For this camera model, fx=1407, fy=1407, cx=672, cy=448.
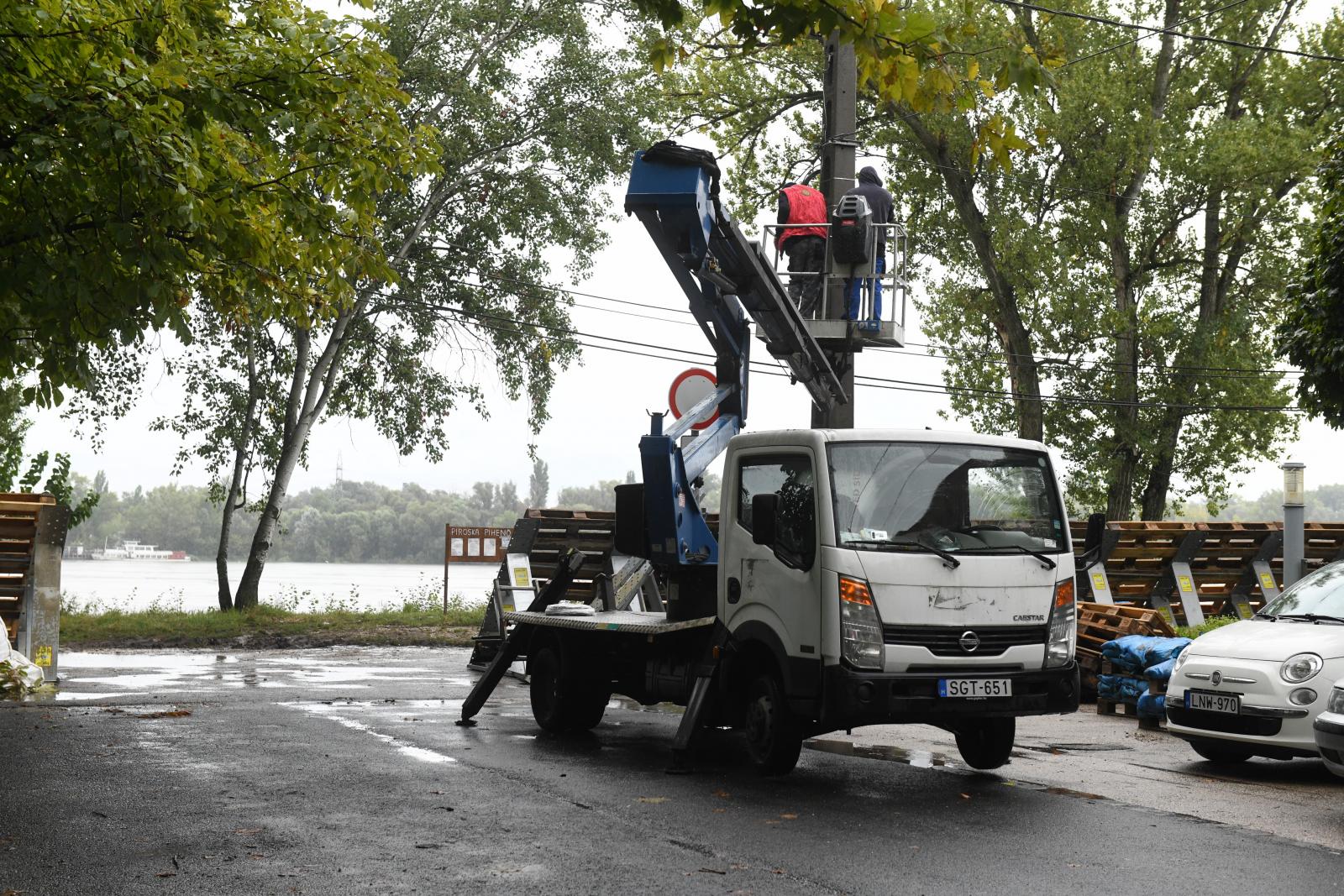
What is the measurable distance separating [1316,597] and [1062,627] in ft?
8.52

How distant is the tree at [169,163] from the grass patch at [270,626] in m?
9.86

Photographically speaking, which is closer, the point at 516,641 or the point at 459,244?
the point at 516,641

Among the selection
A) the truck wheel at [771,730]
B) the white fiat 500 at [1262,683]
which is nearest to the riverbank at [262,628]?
the truck wheel at [771,730]

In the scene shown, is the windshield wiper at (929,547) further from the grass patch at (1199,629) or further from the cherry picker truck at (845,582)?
the grass patch at (1199,629)

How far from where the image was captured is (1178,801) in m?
8.58

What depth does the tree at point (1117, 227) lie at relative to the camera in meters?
33.0

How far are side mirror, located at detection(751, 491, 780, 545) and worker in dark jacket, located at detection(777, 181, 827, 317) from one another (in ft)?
19.6

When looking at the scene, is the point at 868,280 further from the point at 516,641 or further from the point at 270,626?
the point at 270,626

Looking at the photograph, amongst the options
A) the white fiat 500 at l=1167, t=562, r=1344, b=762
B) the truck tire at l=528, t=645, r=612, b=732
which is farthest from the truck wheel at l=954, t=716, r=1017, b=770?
the truck tire at l=528, t=645, r=612, b=732

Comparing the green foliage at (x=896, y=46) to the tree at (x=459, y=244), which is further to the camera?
Result: the tree at (x=459, y=244)

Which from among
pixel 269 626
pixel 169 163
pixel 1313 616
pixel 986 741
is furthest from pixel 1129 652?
pixel 269 626

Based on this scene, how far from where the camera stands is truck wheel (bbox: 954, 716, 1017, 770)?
9.53 meters

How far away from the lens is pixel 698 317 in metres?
12.0

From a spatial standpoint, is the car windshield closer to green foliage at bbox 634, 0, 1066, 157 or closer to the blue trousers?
green foliage at bbox 634, 0, 1066, 157
